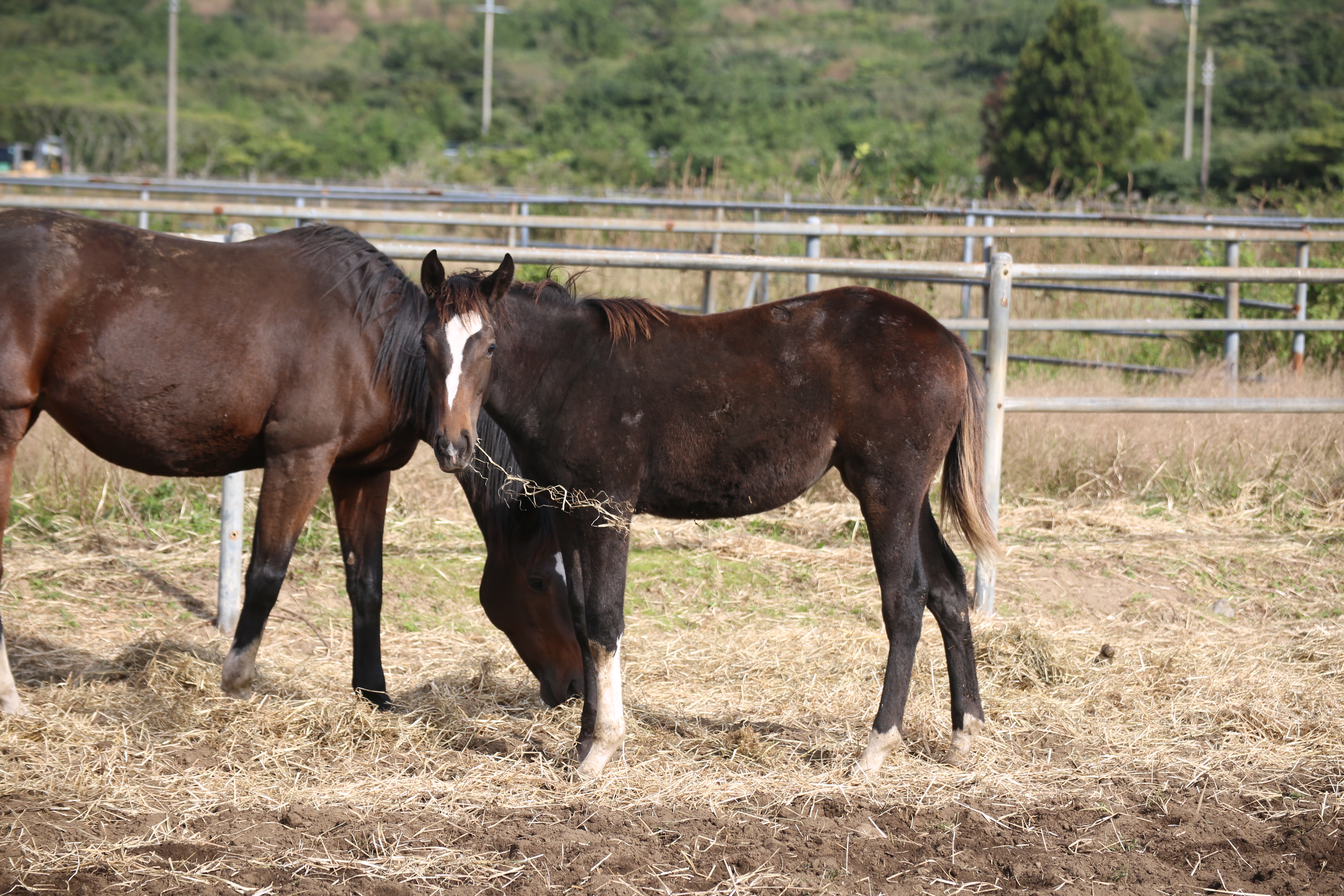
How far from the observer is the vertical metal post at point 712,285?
312 inches

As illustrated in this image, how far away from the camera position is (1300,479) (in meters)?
6.32

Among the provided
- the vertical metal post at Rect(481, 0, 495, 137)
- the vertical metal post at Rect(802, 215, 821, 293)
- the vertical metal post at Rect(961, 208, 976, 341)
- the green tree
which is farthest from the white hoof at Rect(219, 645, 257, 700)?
the vertical metal post at Rect(481, 0, 495, 137)

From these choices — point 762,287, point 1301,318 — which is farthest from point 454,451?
point 762,287

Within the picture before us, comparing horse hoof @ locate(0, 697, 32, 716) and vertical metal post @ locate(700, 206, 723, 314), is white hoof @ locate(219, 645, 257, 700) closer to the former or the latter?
horse hoof @ locate(0, 697, 32, 716)

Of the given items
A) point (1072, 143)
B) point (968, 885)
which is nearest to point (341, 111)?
point (1072, 143)

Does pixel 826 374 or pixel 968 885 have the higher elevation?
pixel 826 374

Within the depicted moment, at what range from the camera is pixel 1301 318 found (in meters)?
8.06

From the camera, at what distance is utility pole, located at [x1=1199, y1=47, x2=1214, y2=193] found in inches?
1196

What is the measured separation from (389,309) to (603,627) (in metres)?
1.33

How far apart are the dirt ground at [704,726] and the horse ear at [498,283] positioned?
1.46 meters

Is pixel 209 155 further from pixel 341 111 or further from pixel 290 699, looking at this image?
pixel 290 699

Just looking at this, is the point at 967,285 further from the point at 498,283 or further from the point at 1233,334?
the point at 498,283

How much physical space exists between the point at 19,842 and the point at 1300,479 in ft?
20.9

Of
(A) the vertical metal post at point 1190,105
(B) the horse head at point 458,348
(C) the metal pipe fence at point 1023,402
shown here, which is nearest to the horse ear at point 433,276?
(B) the horse head at point 458,348
